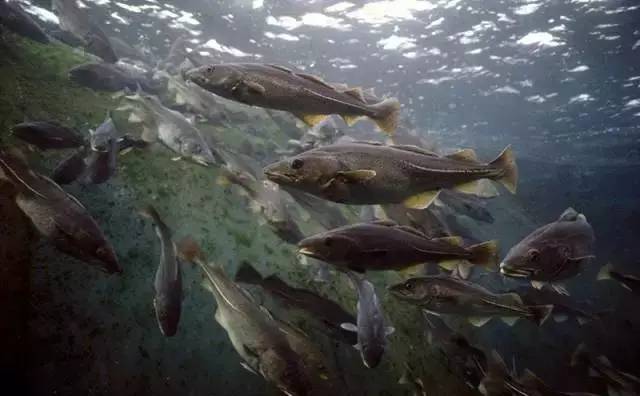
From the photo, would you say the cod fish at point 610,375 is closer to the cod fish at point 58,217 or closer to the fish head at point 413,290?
the fish head at point 413,290

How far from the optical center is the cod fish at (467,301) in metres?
4.29

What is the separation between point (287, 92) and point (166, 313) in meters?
2.37

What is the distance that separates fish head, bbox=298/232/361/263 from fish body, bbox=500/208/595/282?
79.1 inches

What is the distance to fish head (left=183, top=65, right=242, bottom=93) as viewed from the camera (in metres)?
3.46

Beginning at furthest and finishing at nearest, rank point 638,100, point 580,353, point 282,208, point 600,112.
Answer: point 600,112 < point 638,100 < point 580,353 < point 282,208

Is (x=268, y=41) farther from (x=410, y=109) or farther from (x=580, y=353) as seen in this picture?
(x=580, y=353)

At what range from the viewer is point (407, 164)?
10.8 feet

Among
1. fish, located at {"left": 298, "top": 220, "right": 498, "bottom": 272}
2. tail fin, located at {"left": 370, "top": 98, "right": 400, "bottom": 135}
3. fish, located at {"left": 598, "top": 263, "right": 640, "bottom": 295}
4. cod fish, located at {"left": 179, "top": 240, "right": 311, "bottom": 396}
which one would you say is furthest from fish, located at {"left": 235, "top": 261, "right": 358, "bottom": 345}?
fish, located at {"left": 598, "top": 263, "right": 640, "bottom": 295}

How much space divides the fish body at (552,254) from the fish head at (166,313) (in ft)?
11.6

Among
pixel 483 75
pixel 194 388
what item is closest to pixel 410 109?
pixel 483 75

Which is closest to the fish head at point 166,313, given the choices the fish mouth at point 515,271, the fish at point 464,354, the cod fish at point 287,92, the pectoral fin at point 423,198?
the cod fish at point 287,92

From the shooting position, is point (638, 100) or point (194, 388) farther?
point (638, 100)

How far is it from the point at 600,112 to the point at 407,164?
27.6 meters

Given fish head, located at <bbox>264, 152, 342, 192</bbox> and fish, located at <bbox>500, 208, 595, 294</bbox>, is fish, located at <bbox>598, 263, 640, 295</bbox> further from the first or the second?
fish head, located at <bbox>264, 152, 342, 192</bbox>
